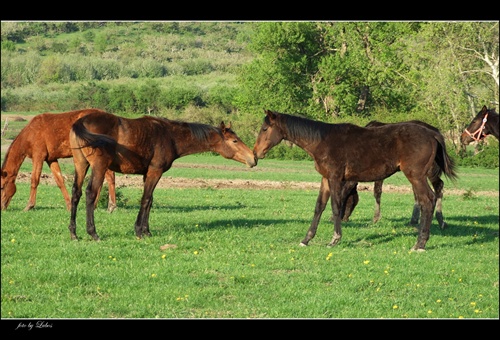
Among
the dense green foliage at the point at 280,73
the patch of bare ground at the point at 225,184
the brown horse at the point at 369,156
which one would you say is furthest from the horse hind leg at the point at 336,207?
the dense green foliage at the point at 280,73

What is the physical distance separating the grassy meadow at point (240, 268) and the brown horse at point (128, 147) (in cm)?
81

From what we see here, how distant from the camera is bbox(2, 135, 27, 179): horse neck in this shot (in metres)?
15.8

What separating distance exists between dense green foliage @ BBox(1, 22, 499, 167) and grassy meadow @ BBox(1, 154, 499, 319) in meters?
21.1

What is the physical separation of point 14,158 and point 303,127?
6749 mm

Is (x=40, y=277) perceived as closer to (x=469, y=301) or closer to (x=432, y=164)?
(x=469, y=301)

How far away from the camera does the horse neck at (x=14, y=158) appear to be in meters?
15.8

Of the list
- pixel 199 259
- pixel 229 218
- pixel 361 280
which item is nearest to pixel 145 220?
pixel 199 259

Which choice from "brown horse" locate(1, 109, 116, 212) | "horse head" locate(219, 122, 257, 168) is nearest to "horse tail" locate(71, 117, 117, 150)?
"horse head" locate(219, 122, 257, 168)

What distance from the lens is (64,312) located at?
29.2 ft

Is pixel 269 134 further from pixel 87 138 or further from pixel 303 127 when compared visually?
pixel 87 138

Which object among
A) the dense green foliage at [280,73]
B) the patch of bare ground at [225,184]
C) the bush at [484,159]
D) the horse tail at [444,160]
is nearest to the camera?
the horse tail at [444,160]

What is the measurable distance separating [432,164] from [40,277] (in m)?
7.16

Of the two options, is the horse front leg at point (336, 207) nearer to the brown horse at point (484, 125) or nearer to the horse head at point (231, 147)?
the horse head at point (231, 147)

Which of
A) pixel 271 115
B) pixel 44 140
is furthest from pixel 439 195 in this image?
pixel 44 140
